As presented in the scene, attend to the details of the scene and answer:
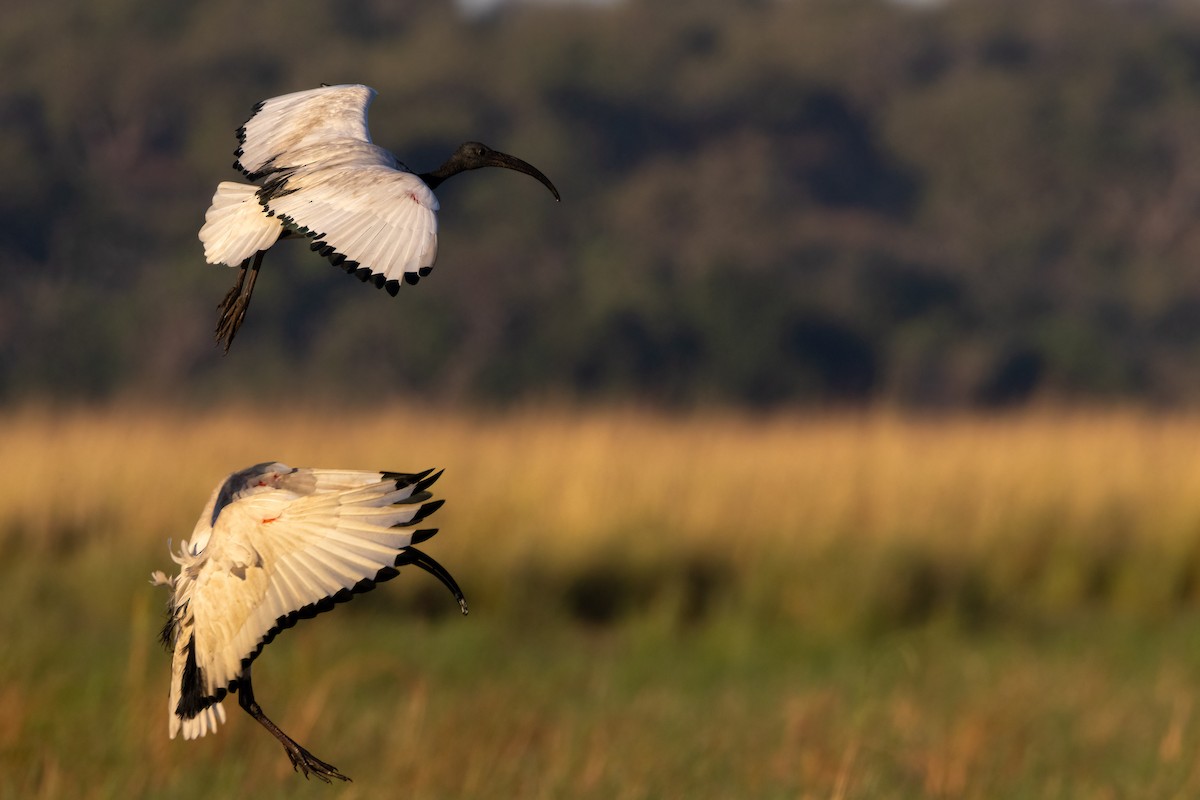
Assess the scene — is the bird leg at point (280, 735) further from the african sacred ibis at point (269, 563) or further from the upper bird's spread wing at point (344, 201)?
the upper bird's spread wing at point (344, 201)

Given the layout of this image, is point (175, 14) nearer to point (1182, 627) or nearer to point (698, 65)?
point (698, 65)

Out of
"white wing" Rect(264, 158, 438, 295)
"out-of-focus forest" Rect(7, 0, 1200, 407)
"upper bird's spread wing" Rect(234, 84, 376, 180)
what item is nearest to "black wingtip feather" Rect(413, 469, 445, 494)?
"white wing" Rect(264, 158, 438, 295)

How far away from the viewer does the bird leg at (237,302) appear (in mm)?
1380

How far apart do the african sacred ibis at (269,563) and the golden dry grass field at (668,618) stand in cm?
125

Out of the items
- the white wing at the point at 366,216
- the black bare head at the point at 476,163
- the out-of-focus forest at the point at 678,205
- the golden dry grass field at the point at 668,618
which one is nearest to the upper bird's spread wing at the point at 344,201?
the white wing at the point at 366,216

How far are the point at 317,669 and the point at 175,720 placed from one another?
18.3 ft

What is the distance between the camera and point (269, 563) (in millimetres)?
1373

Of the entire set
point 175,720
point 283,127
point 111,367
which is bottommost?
point 111,367

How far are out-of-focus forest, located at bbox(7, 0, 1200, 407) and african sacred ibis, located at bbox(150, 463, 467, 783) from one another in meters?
23.5

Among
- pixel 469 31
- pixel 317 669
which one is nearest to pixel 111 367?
pixel 469 31

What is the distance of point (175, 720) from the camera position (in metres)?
1.40

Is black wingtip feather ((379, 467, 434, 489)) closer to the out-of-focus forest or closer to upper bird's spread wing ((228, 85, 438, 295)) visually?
upper bird's spread wing ((228, 85, 438, 295))

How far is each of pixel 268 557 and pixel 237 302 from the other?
179 mm

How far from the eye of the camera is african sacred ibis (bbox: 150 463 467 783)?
4.35ft
